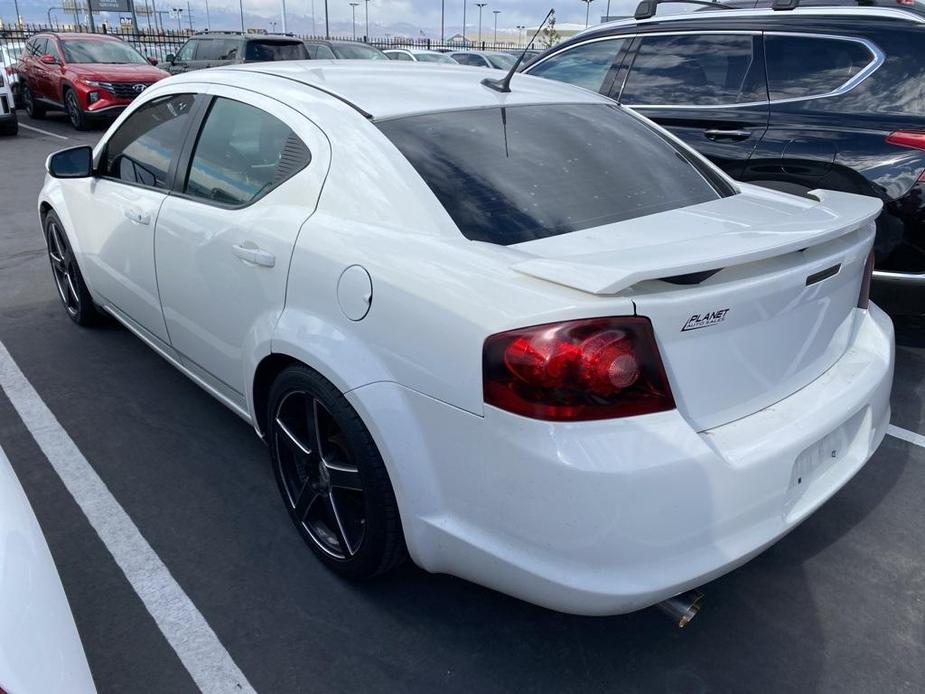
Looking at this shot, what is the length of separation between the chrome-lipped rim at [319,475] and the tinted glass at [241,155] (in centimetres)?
79

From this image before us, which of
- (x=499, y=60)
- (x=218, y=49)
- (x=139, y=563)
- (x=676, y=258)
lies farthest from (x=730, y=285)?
(x=499, y=60)

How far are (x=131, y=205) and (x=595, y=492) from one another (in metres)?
2.68

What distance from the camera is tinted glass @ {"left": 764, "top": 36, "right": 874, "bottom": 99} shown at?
4.00 meters

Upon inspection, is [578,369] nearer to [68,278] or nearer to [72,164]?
[72,164]

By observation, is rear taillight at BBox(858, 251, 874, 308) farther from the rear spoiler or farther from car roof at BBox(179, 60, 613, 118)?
car roof at BBox(179, 60, 613, 118)

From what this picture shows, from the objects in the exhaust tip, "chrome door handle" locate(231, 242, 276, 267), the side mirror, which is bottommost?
the exhaust tip

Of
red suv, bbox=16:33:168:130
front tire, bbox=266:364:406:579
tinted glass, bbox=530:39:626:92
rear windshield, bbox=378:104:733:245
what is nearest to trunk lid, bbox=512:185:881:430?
rear windshield, bbox=378:104:733:245

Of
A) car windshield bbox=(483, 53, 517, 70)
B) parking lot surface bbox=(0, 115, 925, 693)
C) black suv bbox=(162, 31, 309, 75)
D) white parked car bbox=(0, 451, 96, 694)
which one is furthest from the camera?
car windshield bbox=(483, 53, 517, 70)

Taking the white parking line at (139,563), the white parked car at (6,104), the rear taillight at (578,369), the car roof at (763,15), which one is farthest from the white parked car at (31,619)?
the white parked car at (6,104)

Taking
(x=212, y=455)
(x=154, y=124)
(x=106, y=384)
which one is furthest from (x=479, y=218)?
(x=106, y=384)

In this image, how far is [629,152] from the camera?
8.91 ft

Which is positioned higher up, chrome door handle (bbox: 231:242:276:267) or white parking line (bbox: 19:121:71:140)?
chrome door handle (bbox: 231:242:276:267)

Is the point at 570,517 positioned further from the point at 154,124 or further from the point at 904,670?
the point at 154,124

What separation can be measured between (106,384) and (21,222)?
4445 mm
